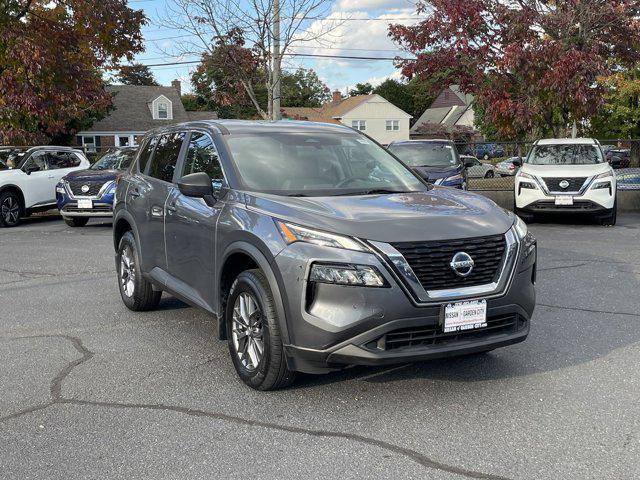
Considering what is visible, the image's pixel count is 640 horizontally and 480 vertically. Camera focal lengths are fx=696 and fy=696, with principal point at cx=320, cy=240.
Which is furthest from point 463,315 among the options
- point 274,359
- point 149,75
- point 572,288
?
point 149,75

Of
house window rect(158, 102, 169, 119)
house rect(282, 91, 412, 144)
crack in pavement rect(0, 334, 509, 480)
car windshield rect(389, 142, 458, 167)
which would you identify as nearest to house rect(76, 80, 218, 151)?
house window rect(158, 102, 169, 119)

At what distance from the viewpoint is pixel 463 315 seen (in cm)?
413

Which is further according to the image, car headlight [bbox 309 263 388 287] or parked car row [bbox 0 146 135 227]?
parked car row [bbox 0 146 135 227]

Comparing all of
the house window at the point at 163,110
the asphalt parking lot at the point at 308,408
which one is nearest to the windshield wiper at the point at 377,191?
the asphalt parking lot at the point at 308,408

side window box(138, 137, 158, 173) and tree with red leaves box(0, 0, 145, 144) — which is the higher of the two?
tree with red leaves box(0, 0, 145, 144)

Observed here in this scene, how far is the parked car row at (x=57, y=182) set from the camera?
48.4ft

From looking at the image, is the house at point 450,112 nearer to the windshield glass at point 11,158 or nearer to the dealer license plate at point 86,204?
the windshield glass at point 11,158

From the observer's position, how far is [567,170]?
531 inches

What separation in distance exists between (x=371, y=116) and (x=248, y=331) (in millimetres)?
65584

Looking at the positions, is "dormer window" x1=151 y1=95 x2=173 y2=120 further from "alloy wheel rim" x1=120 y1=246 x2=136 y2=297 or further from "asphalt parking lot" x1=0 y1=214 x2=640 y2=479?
"asphalt parking lot" x1=0 y1=214 x2=640 y2=479

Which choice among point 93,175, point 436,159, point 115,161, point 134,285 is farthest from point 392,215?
point 115,161

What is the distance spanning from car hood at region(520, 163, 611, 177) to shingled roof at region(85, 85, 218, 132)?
141 ft

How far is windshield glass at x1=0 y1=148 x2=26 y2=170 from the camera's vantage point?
51.5 ft

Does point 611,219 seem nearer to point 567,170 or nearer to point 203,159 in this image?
point 567,170
